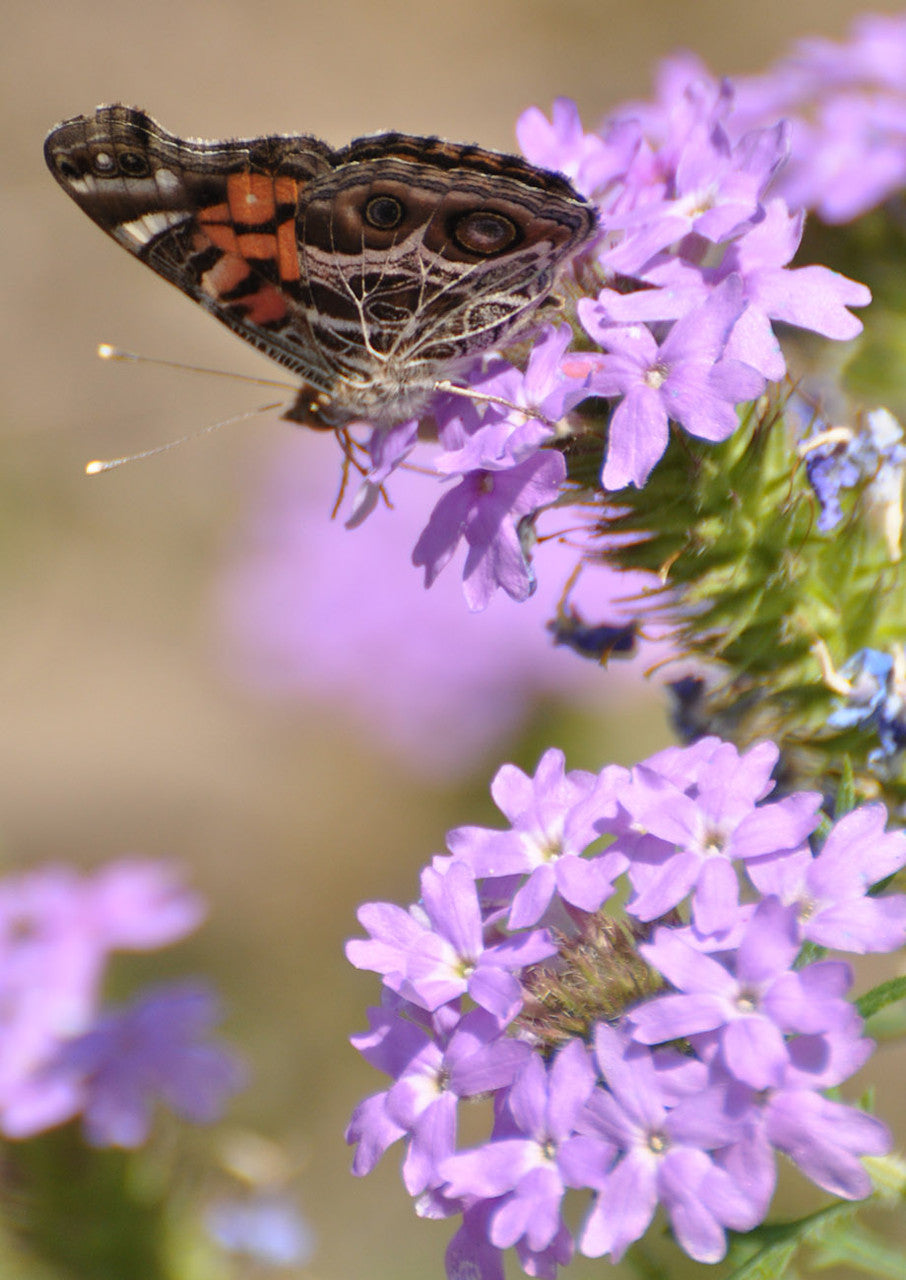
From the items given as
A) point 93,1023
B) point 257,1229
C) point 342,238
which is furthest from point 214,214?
point 257,1229

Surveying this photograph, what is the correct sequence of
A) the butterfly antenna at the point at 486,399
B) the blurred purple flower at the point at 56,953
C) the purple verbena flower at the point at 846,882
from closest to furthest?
the purple verbena flower at the point at 846,882 < the butterfly antenna at the point at 486,399 < the blurred purple flower at the point at 56,953

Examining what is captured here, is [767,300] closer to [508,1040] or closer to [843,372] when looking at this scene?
[508,1040]

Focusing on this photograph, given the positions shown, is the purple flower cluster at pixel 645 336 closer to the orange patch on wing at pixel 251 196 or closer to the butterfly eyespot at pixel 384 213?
the butterfly eyespot at pixel 384 213

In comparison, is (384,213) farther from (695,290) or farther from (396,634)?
(396,634)

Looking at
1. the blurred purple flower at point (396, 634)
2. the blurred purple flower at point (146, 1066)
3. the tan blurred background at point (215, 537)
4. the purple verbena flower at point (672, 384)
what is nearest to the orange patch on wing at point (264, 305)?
the purple verbena flower at point (672, 384)

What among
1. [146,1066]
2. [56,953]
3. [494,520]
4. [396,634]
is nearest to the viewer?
[494,520]

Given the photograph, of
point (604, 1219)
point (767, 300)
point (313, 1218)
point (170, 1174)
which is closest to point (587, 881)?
point (604, 1219)
